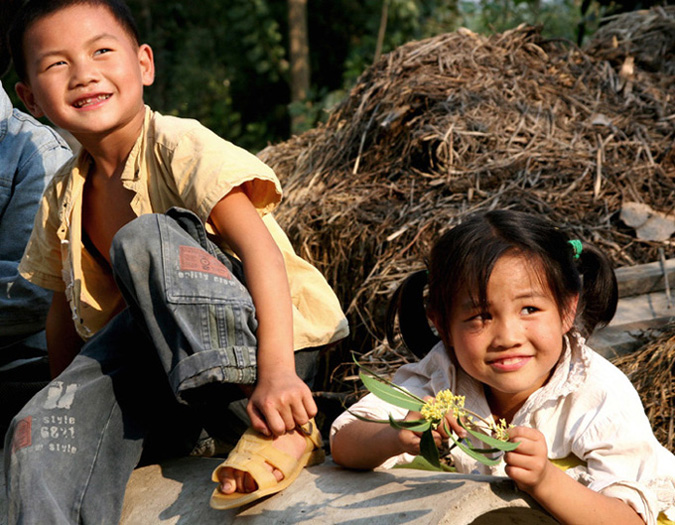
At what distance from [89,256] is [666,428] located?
1.91 meters

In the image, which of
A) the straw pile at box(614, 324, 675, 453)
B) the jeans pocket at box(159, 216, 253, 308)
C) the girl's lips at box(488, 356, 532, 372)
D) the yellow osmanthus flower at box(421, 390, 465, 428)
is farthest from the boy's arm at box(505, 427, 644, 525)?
the straw pile at box(614, 324, 675, 453)

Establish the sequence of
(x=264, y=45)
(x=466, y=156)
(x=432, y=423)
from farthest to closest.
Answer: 1. (x=264, y=45)
2. (x=466, y=156)
3. (x=432, y=423)

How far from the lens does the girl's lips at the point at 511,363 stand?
196 cm

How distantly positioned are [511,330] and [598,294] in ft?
1.42

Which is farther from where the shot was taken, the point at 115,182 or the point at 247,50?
the point at 247,50

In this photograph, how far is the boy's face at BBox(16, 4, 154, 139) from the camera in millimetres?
2350

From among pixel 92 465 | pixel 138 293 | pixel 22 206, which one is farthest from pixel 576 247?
pixel 22 206

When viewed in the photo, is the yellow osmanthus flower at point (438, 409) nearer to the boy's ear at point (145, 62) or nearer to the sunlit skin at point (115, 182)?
the sunlit skin at point (115, 182)

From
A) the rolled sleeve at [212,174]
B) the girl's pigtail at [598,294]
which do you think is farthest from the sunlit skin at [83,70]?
the girl's pigtail at [598,294]

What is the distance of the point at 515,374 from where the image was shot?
197 cm

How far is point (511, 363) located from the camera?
196 cm

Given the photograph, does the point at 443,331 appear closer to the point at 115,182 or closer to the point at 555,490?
the point at 555,490

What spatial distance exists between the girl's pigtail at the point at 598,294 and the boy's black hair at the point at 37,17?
1.54m

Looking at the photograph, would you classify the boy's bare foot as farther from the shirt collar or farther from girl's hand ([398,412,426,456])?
the shirt collar
